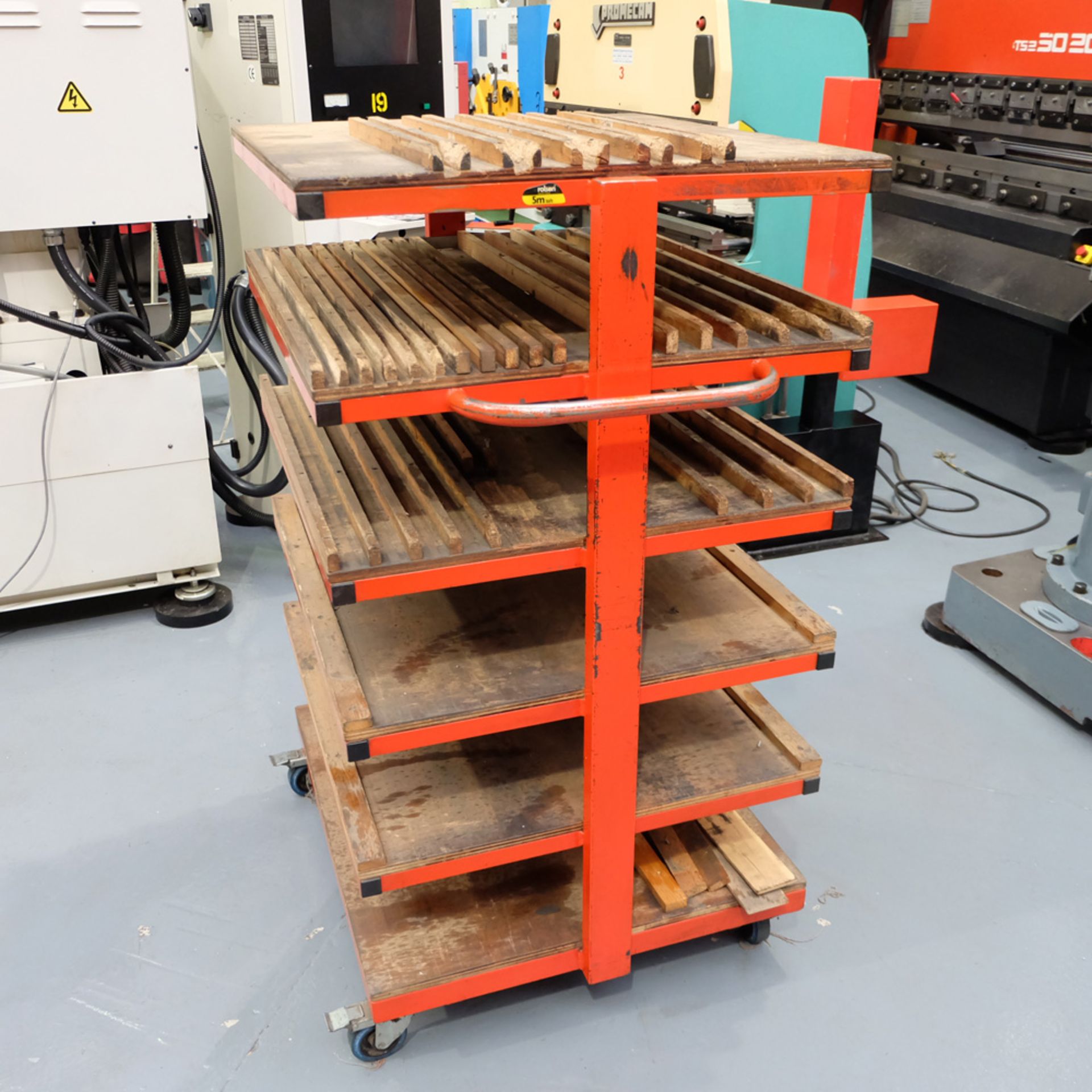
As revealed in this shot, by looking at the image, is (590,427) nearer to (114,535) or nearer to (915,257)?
(114,535)

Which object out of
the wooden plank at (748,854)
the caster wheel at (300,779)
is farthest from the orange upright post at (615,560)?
the caster wheel at (300,779)

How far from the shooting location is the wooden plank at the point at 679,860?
68.7 inches

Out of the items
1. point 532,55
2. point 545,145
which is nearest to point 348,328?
point 545,145

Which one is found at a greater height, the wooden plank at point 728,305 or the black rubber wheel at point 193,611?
the wooden plank at point 728,305

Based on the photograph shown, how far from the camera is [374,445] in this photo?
162cm

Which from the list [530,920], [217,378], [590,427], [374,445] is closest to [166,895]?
[530,920]

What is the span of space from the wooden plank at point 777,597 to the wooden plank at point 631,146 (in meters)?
0.72

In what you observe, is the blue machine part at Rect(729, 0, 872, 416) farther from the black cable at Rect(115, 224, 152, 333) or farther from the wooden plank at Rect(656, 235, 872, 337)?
the black cable at Rect(115, 224, 152, 333)

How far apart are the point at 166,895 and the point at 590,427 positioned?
1.32 metres

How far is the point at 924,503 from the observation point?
11.3 ft

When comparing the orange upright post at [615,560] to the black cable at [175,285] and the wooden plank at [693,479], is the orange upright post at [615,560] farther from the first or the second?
the black cable at [175,285]

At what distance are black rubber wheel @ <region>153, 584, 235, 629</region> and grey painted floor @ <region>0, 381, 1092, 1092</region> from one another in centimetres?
7

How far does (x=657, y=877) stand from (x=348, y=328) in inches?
41.5

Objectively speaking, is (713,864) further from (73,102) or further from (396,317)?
(73,102)
